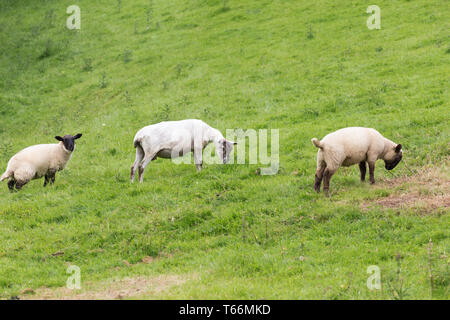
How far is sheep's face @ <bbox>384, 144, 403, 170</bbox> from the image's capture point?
44.4ft

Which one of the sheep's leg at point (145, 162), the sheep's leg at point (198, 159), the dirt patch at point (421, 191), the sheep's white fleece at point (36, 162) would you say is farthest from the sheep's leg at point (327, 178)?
the sheep's white fleece at point (36, 162)

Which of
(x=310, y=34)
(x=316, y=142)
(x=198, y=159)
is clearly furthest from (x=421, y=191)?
(x=310, y=34)

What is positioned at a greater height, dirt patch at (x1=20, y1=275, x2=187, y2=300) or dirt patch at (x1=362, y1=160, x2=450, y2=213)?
dirt patch at (x1=362, y1=160, x2=450, y2=213)

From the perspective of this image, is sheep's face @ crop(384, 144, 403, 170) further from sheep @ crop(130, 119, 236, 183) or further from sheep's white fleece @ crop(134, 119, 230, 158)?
sheep's white fleece @ crop(134, 119, 230, 158)

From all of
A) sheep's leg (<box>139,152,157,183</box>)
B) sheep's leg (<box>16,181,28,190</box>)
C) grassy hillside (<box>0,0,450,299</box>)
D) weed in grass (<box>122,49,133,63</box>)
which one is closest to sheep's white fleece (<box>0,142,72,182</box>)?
sheep's leg (<box>16,181,28,190</box>)

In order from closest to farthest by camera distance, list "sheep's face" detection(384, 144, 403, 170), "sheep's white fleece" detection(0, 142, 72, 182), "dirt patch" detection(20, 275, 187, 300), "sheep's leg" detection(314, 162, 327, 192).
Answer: "dirt patch" detection(20, 275, 187, 300) < "sheep's leg" detection(314, 162, 327, 192) < "sheep's face" detection(384, 144, 403, 170) < "sheep's white fleece" detection(0, 142, 72, 182)

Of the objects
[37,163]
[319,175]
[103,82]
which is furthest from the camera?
[103,82]

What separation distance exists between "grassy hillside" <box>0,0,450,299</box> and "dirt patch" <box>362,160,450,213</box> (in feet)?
0.23

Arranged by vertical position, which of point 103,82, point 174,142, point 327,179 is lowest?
point 327,179

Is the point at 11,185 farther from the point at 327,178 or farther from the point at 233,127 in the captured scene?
the point at 327,178

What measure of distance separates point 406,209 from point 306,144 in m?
5.92

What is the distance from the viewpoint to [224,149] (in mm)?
16047

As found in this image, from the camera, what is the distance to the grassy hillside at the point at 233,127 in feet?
32.2

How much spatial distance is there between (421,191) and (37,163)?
1119 cm
